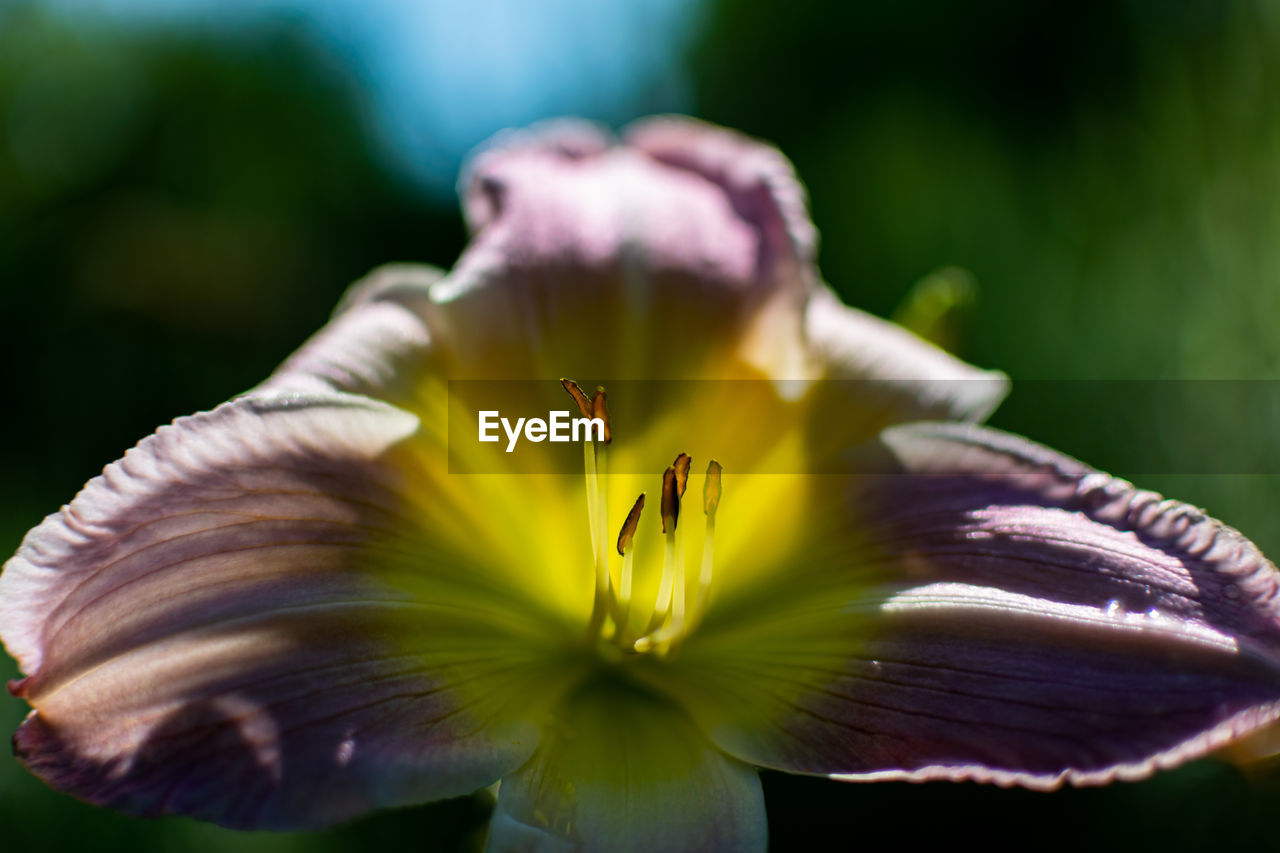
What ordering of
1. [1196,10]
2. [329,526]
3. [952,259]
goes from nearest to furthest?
[329,526] → [1196,10] → [952,259]

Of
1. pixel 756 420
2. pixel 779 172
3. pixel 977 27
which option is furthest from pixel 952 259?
pixel 977 27

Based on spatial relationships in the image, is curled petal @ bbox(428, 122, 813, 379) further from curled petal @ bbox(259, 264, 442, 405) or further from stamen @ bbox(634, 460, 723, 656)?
stamen @ bbox(634, 460, 723, 656)

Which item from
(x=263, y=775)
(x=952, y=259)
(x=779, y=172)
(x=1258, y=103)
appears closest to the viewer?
(x=263, y=775)

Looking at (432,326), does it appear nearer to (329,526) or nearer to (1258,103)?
(329,526)

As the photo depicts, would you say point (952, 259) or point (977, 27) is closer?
point (952, 259)

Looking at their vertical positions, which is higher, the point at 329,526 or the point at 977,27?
the point at 977,27

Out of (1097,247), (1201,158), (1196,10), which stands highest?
(1196,10)

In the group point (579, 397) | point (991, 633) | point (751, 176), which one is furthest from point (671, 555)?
point (751, 176)

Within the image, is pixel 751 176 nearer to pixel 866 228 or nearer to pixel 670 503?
pixel 670 503
